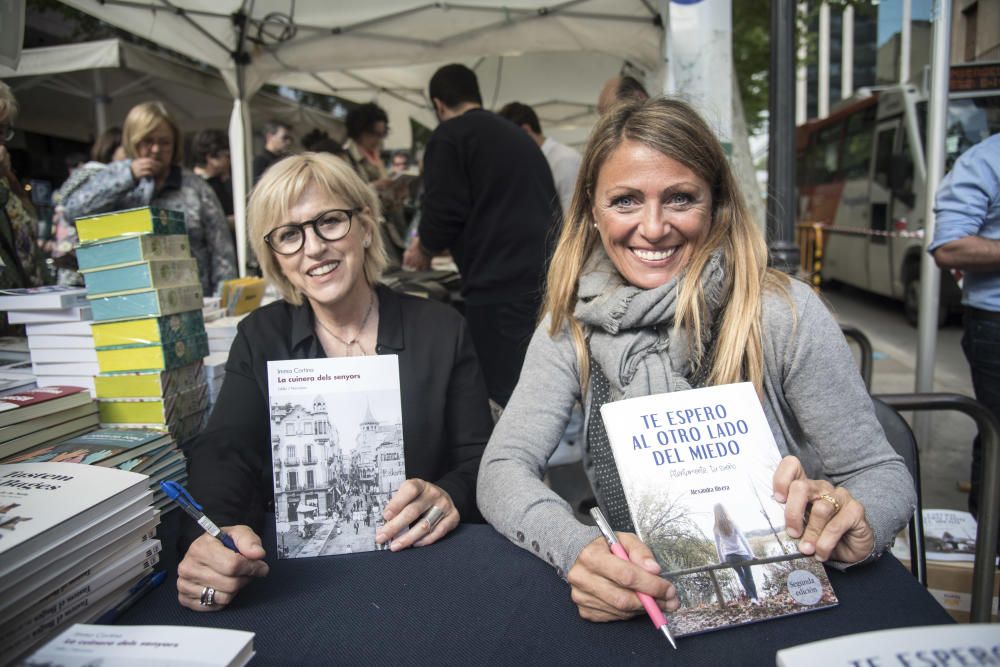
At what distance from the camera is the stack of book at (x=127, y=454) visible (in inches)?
56.8

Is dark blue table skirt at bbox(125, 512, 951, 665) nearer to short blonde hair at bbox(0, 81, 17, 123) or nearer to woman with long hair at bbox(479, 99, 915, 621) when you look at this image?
woman with long hair at bbox(479, 99, 915, 621)

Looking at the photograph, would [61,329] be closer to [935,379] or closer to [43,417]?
[43,417]

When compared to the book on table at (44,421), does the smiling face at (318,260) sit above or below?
above

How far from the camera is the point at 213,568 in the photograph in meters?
1.14

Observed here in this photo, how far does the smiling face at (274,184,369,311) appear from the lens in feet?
5.91

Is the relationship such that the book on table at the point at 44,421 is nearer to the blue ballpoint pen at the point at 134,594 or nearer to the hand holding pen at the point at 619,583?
the blue ballpoint pen at the point at 134,594

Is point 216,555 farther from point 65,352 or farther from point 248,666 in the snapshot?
point 65,352

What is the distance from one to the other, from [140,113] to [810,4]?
11.7 meters

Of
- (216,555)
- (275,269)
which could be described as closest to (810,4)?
(275,269)

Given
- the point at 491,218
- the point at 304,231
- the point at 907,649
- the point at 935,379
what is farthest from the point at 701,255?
the point at 935,379

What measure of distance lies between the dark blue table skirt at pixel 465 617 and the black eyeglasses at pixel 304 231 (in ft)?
2.89

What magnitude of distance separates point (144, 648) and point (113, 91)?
9166mm

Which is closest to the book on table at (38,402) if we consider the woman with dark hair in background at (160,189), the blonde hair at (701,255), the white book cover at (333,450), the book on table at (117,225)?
the book on table at (117,225)

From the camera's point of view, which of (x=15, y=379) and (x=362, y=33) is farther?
(x=362, y=33)
